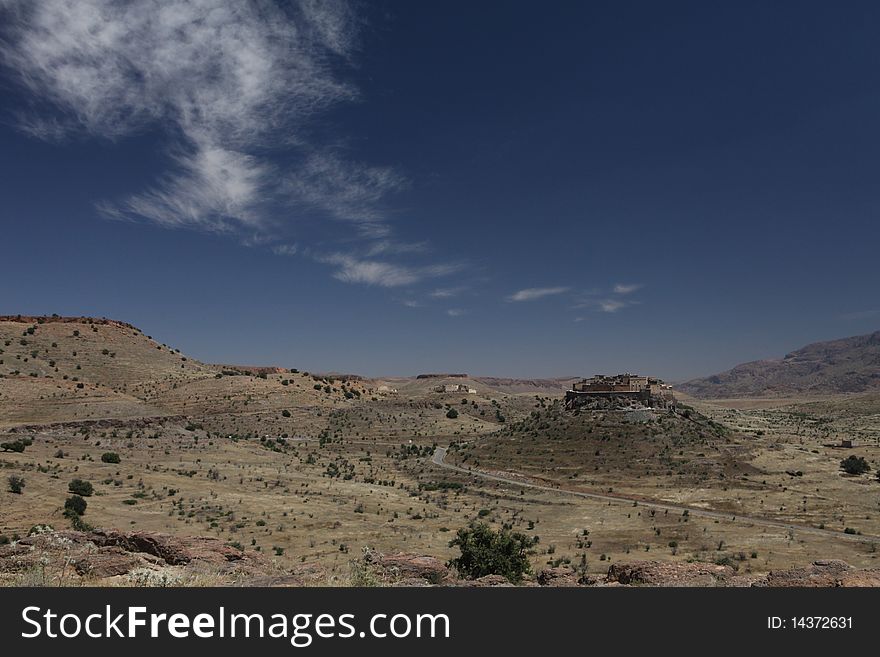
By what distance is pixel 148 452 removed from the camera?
48.7 m

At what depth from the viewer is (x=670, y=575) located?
12.2 metres

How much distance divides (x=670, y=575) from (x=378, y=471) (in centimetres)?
4854

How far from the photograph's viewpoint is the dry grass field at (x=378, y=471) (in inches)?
1142

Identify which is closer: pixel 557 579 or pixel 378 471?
pixel 557 579

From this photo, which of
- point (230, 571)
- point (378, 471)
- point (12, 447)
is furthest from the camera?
point (378, 471)

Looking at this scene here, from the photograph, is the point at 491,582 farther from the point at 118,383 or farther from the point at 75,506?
the point at 118,383

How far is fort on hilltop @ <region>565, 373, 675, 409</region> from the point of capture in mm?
72812

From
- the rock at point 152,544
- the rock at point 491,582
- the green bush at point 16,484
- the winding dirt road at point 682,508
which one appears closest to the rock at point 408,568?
the rock at point 491,582

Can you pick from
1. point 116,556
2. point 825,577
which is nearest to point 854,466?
point 825,577

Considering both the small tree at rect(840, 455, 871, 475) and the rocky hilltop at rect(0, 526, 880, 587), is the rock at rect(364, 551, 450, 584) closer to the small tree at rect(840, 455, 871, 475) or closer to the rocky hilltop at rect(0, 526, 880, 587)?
the rocky hilltop at rect(0, 526, 880, 587)

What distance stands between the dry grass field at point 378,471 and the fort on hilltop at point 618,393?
13.4ft

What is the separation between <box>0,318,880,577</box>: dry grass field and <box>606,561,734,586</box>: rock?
7473 millimetres
